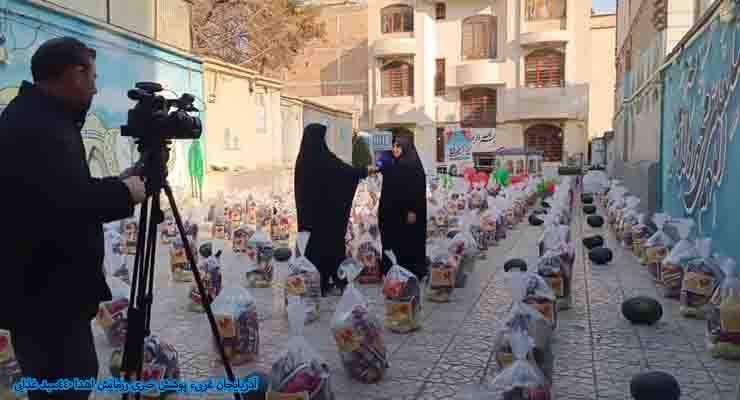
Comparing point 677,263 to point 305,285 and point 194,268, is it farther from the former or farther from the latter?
point 194,268

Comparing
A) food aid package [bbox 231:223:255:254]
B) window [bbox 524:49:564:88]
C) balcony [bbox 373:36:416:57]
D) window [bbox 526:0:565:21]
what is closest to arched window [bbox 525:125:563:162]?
window [bbox 524:49:564:88]

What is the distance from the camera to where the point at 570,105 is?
27.7 metres

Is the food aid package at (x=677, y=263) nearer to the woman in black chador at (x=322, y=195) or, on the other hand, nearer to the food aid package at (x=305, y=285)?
the woman in black chador at (x=322, y=195)

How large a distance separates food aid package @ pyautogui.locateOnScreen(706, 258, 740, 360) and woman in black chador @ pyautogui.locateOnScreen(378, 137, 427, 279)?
8.43 feet

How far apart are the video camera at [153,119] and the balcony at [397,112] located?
28348mm

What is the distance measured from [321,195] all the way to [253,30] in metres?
18.4

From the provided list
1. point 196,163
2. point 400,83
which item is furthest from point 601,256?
point 400,83

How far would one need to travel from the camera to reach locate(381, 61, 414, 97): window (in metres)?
30.9

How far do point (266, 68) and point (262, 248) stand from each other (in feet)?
64.7

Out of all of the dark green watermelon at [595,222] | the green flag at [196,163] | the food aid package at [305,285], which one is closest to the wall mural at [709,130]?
the dark green watermelon at [595,222]

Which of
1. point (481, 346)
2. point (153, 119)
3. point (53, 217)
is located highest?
point (153, 119)

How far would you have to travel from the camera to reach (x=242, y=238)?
24.7ft

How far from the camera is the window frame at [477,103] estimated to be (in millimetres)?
29625

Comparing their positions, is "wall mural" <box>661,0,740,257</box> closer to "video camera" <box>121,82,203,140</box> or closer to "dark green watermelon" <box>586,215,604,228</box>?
"dark green watermelon" <box>586,215,604,228</box>
